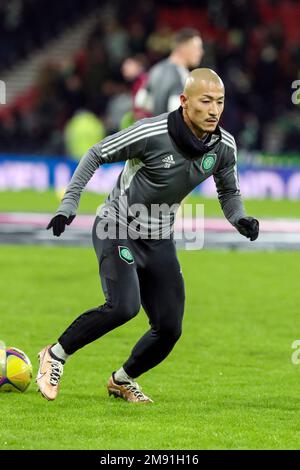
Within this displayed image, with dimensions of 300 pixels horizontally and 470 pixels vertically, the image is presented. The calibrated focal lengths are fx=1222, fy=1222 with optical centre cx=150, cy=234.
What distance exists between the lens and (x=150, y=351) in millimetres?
7719

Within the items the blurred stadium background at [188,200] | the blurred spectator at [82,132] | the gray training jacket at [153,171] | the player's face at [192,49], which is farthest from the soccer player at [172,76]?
the blurred spectator at [82,132]

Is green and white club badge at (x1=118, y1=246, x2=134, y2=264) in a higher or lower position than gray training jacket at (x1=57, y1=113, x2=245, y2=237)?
lower

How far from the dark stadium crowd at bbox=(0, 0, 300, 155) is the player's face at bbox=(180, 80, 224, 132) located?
54.0ft

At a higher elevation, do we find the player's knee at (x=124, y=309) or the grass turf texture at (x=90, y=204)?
the player's knee at (x=124, y=309)

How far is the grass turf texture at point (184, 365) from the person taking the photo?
6.74 metres

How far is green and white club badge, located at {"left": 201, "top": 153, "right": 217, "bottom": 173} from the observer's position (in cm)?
739

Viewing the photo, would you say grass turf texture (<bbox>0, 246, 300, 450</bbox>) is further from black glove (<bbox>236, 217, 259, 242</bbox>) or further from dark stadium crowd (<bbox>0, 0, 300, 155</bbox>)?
dark stadium crowd (<bbox>0, 0, 300, 155</bbox>)

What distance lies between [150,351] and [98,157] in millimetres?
1299

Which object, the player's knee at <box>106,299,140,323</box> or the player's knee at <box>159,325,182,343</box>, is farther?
the player's knee at <box>159,325,182,343</box>

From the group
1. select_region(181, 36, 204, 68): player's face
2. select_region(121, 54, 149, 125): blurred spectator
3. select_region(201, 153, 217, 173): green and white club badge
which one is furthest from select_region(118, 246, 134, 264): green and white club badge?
select_region(121, 54, 149, 125): blurred spectator

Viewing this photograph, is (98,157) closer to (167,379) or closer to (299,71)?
(167,379)

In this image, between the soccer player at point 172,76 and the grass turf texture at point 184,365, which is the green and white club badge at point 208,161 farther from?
the soccer player at point 172,76

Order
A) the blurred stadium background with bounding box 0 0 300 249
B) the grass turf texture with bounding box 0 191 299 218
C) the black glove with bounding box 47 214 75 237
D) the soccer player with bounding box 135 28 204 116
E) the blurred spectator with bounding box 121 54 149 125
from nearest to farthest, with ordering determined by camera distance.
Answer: the black glove with bounding box 47 214 75 237
the soccer player with bounding box 135 28 204 116
the blurred spectator with bounding box 121 54 149 125
the grass turf texture with bounding box 0 191 299 218
the blurred stadium background with bounding box 0 0 300 249
